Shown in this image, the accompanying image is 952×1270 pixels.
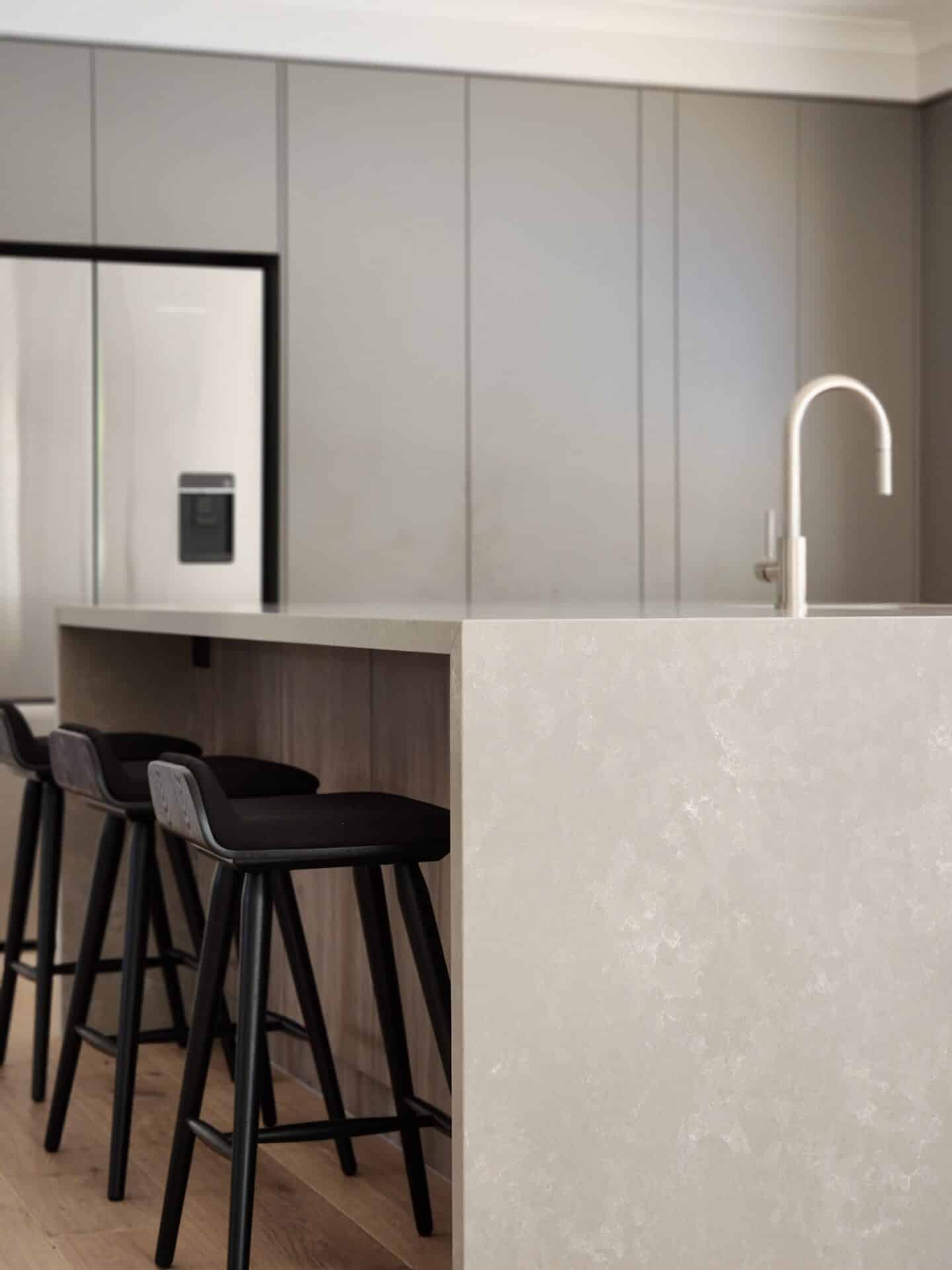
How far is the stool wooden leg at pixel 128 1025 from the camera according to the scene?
288 centimetres

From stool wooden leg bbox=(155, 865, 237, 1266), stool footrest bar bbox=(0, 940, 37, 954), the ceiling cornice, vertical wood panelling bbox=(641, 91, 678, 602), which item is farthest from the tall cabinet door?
stool wooden leg bbox=(155, 865, 237, 1266)

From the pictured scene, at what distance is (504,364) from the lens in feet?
17.6

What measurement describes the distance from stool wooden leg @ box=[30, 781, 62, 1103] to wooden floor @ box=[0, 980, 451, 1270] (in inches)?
3.3

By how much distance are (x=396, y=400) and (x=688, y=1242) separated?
3.61m

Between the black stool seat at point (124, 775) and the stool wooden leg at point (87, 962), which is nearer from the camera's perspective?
the black stool seat at point (124, 775)

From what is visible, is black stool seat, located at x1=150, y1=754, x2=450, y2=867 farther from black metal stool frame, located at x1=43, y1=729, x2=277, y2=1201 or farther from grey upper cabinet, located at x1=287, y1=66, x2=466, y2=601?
grey upper cabinet, located at x1=287, y1=66, x2=466, y2=601

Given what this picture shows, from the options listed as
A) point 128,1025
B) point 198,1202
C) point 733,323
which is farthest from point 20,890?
point 733,323

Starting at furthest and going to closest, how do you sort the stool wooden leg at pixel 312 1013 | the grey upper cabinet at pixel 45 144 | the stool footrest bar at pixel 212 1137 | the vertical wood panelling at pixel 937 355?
the vertical wood panelling at pixel 937 355 → the grey upper cabinet at pixel 45 144 → the stool wooden leg at pixel 312 1013 → the stool footrest bar at pixel 212 1137

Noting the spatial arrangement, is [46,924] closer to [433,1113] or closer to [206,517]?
[433,1113]

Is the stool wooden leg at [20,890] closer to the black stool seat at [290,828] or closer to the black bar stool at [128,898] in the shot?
the black bar stool at [128,898]

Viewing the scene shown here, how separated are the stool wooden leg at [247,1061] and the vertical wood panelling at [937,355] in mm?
3829

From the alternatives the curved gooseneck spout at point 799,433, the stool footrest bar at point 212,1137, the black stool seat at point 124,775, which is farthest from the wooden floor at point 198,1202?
the curved gooseneck spout at point 799,433

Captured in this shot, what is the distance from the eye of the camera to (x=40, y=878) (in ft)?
11.6

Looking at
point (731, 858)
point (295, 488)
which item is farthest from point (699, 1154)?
point (295, 488)
